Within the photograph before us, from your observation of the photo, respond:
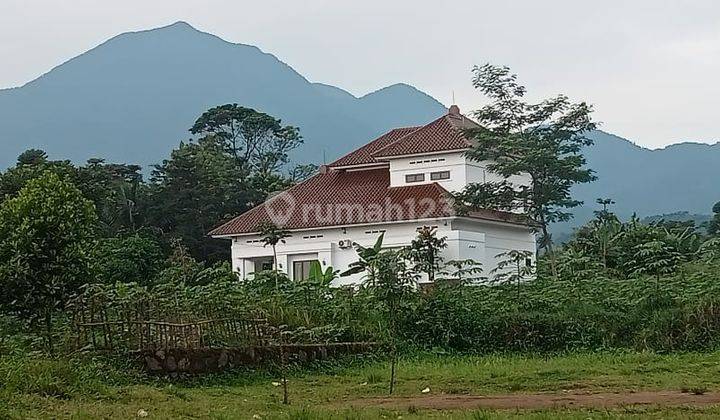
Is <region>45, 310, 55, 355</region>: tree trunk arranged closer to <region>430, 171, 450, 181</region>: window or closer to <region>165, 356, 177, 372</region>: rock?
<region>165, 356, 177, 372</region>: rock

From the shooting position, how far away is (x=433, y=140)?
36.1 meters

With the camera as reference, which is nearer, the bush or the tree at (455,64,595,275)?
the bush

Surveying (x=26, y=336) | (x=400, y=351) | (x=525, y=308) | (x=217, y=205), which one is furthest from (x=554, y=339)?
(x=217, y=205)

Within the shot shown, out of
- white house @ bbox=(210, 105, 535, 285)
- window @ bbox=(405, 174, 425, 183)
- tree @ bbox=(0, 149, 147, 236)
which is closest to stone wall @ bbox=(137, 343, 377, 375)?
white house @ bbox=(210, 105, 535, 285)

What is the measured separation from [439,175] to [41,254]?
2055cm

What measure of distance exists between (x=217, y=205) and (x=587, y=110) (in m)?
21.0

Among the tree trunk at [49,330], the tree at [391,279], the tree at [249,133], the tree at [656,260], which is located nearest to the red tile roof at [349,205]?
the tree at [656,260]

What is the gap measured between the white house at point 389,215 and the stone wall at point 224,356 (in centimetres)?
1564

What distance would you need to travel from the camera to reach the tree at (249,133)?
67.1 metres

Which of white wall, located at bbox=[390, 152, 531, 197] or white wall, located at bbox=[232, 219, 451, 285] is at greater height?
white wall, located at bbox=[390, 152, 531, 197]

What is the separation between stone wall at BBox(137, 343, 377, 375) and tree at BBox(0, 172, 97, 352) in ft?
10.9

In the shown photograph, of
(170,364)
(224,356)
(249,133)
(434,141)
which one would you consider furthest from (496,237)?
(249,133)

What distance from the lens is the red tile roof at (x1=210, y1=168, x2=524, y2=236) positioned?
3369cm

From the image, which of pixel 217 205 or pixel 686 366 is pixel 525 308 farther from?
pixel 217 205
